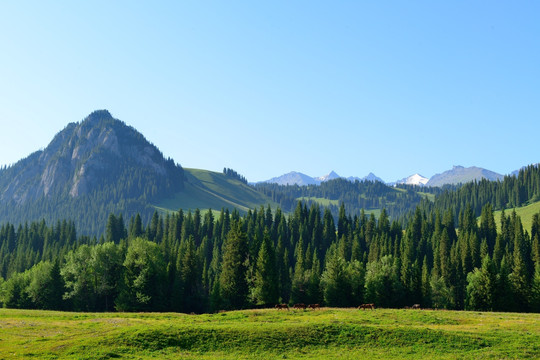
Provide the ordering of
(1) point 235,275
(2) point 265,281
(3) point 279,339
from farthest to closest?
(1) point 235,275 → (2) point 265,281 → (3) point 279,339

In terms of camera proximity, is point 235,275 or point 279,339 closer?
point 279,339

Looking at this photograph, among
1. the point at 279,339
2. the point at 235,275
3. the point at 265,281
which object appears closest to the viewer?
the point at 279,339

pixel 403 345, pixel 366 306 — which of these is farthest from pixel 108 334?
pixel 366 306

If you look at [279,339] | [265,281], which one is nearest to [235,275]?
[265,281]

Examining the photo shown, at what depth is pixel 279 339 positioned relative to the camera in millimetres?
51031

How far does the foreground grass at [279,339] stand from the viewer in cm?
4597

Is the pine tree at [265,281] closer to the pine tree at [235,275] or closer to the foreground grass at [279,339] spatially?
the pine tree at [235,275]

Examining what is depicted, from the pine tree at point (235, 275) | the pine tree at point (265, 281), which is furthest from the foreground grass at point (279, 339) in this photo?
the pine tree at point (235, 275)

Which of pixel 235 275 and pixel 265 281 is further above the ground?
pixel 235 275

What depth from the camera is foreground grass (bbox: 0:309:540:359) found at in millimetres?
45969

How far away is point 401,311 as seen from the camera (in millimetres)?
68812

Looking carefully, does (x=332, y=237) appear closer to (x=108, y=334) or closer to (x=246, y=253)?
(x=246, y=253)

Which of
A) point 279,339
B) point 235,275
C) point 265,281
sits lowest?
point 279,339

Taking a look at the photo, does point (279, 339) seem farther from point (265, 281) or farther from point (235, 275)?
point (235, 275)
